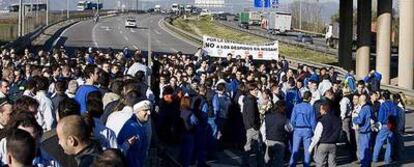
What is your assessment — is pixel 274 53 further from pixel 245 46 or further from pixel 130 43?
pixel 130 43

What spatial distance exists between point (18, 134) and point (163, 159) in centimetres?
524

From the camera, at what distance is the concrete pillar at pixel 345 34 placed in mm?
49562

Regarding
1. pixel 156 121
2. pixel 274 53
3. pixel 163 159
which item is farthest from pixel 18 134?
pixel 274 53

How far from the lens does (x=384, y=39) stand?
4253 cm

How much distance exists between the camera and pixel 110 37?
80500mm

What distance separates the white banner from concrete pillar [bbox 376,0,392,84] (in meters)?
8.36

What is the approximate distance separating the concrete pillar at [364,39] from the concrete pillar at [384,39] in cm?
334

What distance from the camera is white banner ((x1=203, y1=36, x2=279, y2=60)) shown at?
35219mm

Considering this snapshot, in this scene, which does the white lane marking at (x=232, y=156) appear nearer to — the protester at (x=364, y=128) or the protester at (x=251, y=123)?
the protester at (x=251, y=123)

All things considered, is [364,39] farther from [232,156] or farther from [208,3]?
[208,3]

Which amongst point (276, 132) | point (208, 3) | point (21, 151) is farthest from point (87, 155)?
point (208, 3)

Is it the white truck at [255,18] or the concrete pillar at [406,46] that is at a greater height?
the white truck at [255,18]

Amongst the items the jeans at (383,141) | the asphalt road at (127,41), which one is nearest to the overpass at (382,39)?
the asphalt road at (127,41)

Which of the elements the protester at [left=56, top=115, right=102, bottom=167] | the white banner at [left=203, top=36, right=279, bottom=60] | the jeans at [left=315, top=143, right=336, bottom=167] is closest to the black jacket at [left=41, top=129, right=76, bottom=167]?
the protester at [left=56, top=115, right=102, bottom=167]
